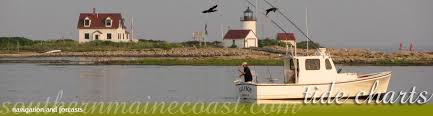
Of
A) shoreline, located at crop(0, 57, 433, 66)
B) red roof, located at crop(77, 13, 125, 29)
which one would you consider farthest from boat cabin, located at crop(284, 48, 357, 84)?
red roof, located at crop(77, 13, 125, 29)

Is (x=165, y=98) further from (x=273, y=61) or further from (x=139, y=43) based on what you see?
(x=139, y=43)

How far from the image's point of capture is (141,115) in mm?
23109

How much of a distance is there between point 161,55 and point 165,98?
48.2 meters

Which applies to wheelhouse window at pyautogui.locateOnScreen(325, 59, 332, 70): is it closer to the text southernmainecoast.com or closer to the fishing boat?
the fishing boat

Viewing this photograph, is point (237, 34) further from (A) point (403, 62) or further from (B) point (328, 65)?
(B) point (328, 65)

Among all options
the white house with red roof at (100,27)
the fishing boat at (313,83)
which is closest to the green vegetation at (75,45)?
the white house with red roof at (100,27)

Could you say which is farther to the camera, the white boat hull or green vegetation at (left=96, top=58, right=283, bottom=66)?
green vegetation at (left=96, top=58, right=283, bottom=66)

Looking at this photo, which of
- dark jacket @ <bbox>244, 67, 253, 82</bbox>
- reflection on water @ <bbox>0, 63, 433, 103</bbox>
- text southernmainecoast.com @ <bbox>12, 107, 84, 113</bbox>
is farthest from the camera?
reflection on water @ <bbox>0, 63, 433, 103</bbox>

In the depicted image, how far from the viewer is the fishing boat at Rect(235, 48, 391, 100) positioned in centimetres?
3175

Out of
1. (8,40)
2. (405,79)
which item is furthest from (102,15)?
(405,79)

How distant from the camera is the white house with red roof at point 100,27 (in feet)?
321

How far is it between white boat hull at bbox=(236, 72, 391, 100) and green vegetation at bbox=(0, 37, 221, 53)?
59819 millimetres

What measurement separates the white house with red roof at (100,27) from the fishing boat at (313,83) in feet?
214

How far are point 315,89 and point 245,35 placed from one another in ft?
208
